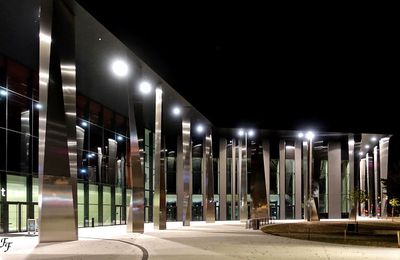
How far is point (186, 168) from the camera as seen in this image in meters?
35.1

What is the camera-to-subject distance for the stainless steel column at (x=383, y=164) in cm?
5658

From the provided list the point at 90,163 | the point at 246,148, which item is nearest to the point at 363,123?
the point at 246,148

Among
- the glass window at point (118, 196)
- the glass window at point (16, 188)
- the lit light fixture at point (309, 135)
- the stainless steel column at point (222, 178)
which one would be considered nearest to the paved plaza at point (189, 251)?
the glass window at point (16, 188)

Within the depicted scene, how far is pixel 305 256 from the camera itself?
15312 mm

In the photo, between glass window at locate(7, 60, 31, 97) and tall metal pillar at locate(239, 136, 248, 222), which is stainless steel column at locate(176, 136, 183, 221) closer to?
tall metal pillar at locate(239, 136, 248, 222)

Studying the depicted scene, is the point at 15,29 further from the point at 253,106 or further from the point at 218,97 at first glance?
the point at 253,106

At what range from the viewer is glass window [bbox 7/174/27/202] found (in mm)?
25688

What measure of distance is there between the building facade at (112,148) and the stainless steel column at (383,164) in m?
0.17

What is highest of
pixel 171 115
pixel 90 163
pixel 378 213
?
pixel 171 115

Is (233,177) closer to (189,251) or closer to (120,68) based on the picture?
(120,68)

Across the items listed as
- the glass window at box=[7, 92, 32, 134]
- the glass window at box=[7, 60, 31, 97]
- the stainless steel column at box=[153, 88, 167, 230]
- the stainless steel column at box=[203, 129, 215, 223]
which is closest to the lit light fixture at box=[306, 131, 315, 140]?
the stainless steel column at box=[203, 129, 215, 223]

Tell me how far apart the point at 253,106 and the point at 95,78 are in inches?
629

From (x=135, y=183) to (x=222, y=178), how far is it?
28.2 meters

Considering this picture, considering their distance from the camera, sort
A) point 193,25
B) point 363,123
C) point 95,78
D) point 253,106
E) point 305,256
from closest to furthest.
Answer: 1. point 305,256
2. point 193,25
3. point 95,78
4. point 253,106
5. point 363,123
